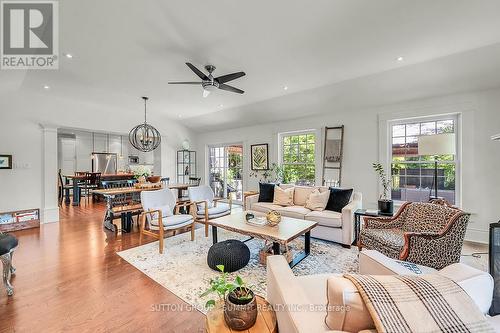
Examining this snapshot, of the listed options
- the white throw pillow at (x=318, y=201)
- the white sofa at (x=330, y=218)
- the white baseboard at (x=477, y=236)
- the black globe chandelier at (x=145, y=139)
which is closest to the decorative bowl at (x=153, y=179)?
the black globe chandelier at (x=145, y=139)

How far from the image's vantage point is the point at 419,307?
30.3 inches

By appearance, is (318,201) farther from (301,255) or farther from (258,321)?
(258,321)

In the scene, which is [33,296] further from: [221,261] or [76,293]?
[221,261]

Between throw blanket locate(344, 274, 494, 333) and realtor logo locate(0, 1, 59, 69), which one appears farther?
realtor logo locate(0, 1, 59, 69)

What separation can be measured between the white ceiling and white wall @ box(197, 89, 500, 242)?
0.88 feet

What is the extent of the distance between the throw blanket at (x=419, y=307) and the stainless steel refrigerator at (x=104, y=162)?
1039 centimetres

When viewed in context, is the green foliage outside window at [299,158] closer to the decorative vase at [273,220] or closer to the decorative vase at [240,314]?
the decorative vase at [273,220]

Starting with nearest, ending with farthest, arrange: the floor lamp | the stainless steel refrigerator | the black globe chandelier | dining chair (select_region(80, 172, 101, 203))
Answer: the floor lamp → the black globe chandelier → dining chair (select_region(80, 172, 101, 203)) → the stainless steel refrigerator

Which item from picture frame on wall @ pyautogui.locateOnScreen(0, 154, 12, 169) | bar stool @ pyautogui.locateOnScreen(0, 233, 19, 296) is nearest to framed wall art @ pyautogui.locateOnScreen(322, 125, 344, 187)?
bar stool @ pyautogui.locateOnScreen(0, 233, 19, 296)

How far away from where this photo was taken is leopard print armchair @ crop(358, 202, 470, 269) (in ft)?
7.06

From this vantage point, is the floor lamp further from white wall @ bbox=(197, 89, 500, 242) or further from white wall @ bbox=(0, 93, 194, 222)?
white wall @ bbox=(0, 93, 194, 222)

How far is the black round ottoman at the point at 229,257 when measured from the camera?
255 cm

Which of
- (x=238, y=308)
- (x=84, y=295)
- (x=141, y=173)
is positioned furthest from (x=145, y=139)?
(x=238, y=308)

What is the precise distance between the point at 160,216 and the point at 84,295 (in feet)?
3.89
